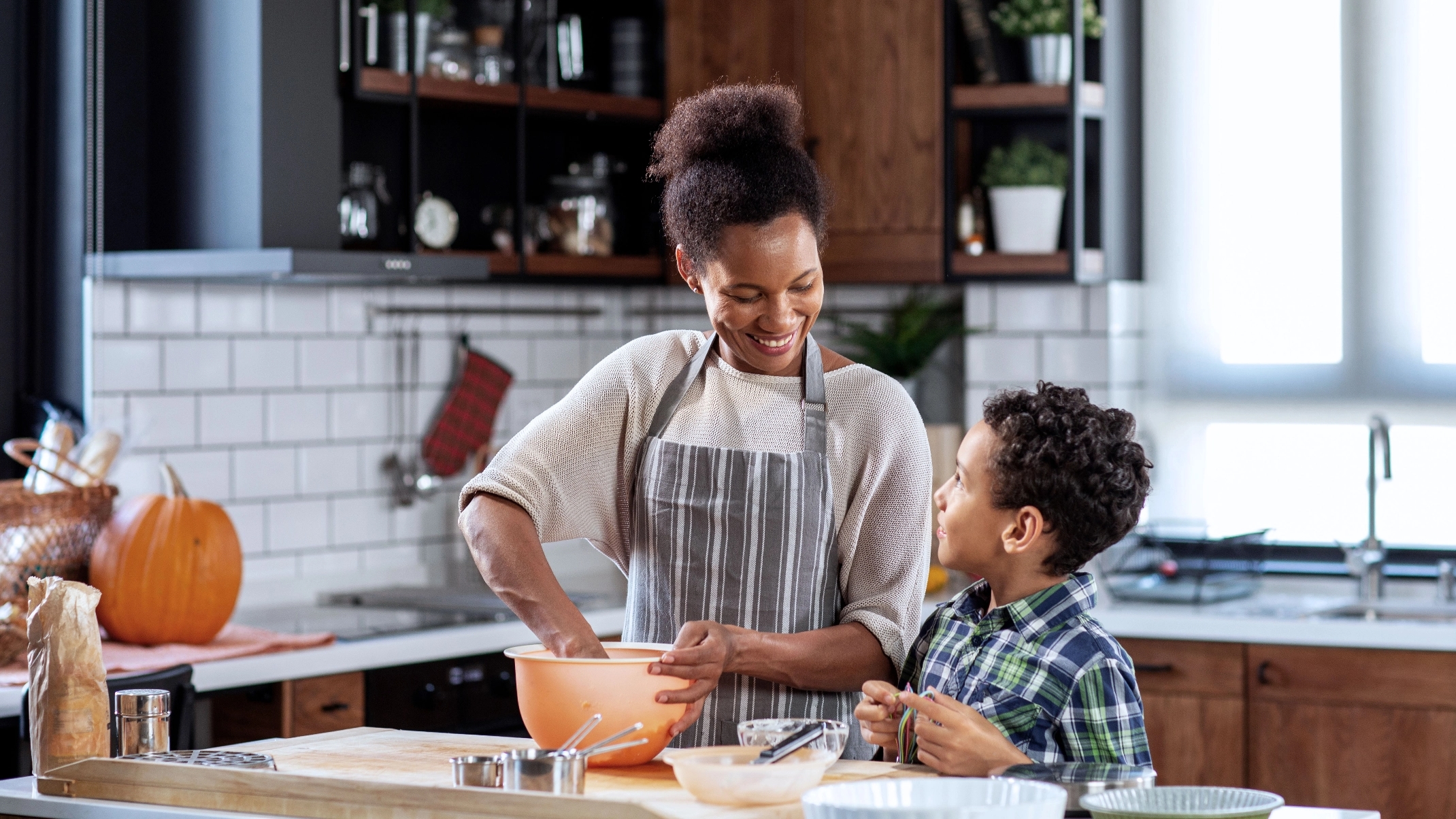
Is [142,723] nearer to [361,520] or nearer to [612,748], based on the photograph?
[612,748]

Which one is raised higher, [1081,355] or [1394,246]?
[1394,246]

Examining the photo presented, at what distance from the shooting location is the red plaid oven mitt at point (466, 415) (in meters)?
4.32

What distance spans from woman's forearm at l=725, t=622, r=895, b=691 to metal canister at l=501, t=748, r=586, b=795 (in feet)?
1.13

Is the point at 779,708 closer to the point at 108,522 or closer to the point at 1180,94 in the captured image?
the point at 108,522

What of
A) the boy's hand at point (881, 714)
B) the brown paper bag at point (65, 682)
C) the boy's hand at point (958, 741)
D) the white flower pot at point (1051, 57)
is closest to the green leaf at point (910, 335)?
the white flower pot at point (1051, 57)

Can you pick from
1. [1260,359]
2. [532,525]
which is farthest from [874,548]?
[1260,359]

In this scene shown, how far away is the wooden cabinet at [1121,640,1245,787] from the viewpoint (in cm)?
373

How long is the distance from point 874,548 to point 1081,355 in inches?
94.9

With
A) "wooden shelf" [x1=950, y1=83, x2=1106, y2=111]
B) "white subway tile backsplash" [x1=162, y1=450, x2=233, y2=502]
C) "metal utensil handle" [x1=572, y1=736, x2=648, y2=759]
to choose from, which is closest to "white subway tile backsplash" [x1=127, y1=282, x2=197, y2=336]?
"white subway tile backsplash" [x1=162, y1=450, x2=233, y2=502]

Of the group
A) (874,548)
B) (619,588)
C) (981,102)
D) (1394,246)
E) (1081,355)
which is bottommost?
(619,588)

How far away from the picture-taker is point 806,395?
2082 mm

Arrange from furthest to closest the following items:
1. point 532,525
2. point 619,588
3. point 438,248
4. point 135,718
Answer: point 619,588
point 438,248
point 532,525
point 135,718

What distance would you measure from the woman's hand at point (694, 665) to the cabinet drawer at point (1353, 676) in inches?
86.0

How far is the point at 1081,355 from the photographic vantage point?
4348 mm
